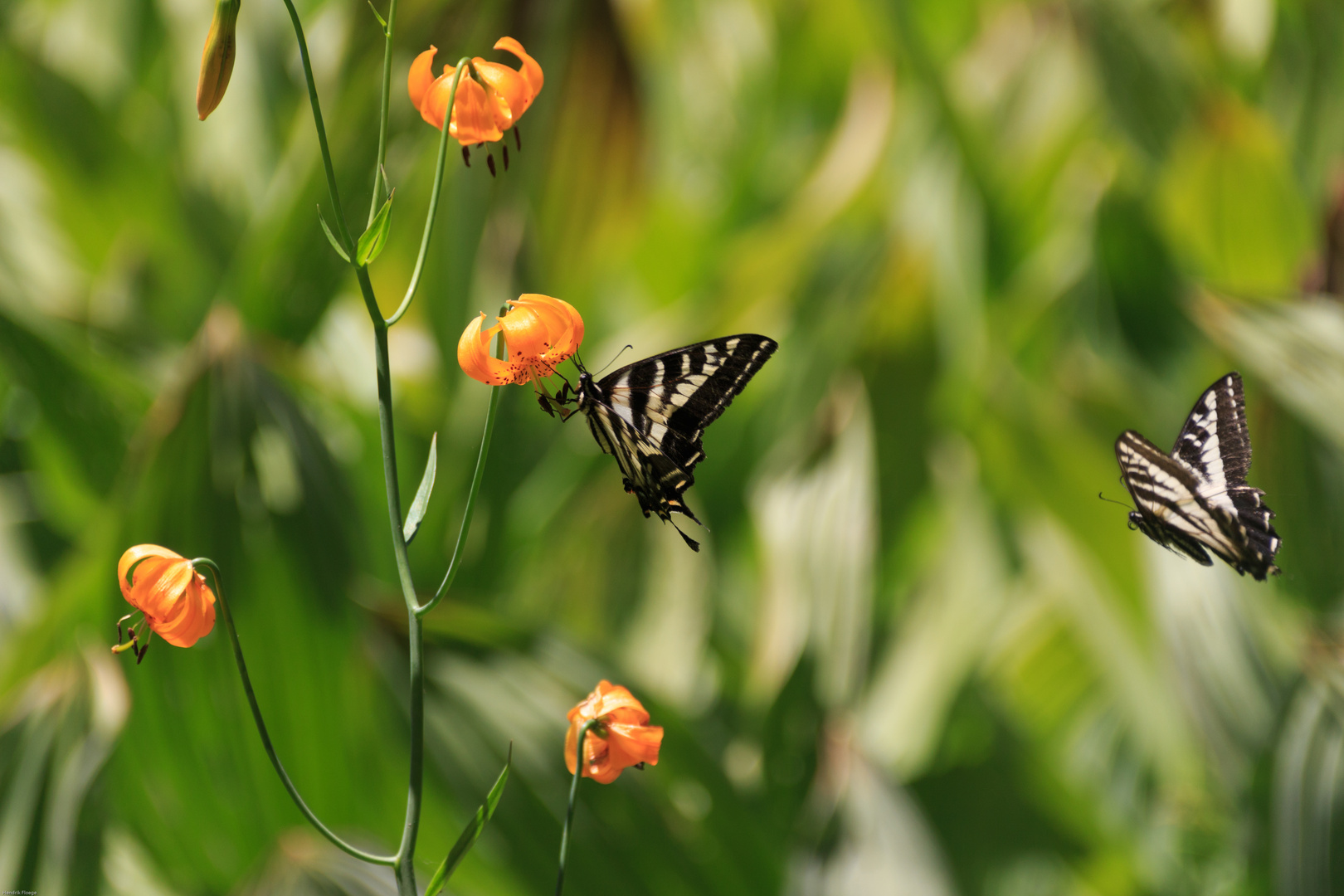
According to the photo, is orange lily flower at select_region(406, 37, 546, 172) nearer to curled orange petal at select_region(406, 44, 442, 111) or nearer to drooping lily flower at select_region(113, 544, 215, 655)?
curled orange petal at select_region(406, 44, 442, 111)

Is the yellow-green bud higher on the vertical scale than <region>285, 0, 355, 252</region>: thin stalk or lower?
higher

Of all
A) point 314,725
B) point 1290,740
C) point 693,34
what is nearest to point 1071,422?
point 1290,740

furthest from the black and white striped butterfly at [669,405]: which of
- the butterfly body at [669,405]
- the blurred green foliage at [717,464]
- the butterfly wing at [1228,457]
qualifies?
the blurred green foliage at [717,464]

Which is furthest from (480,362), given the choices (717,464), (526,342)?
(717,464)

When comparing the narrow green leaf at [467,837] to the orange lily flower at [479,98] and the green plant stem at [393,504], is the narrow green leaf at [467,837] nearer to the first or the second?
the green plant stem at [393,504]

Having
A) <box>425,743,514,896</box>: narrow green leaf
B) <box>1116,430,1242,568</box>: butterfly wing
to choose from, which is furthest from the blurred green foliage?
<box>1116,430,1242,568</box>: butterfly wing

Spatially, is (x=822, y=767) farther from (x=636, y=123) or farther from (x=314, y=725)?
(x=636, y=123)
